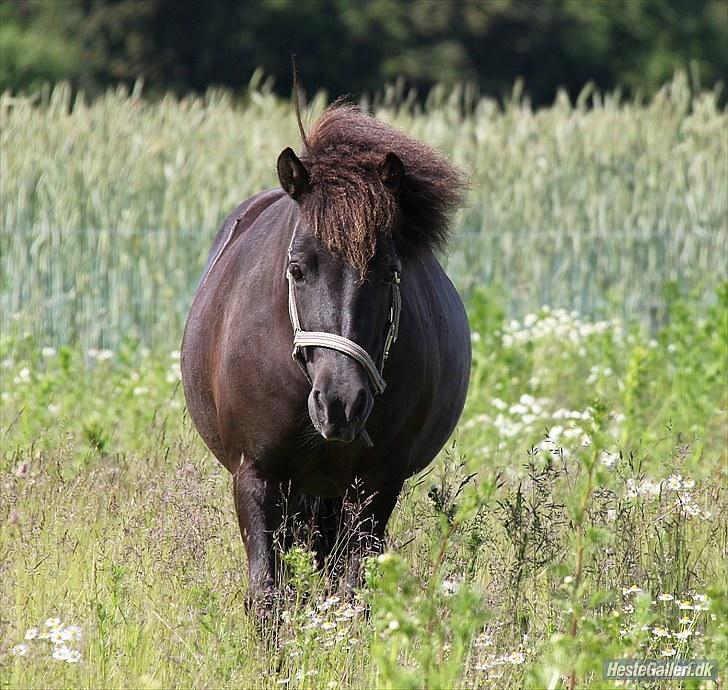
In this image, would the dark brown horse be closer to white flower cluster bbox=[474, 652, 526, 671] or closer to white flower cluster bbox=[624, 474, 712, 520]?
white flower cluster bbox=[474, 652, 526, 671]

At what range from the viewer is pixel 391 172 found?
4.12m

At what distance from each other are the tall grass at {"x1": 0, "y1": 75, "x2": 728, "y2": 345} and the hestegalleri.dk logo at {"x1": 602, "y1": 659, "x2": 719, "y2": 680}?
6284 millimetres

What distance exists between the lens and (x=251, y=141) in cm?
1169

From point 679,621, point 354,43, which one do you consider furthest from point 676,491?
point 354,43

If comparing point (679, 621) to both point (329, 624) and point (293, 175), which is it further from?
point (293, 175)

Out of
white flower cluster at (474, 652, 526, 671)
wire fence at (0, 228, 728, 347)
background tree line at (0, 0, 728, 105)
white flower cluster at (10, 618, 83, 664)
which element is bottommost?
white flower cluster at (474, 652, 526, 671)

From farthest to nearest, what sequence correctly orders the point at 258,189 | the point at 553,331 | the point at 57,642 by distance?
the point at 258,189 < the point at 553,331 < the point at 57,642

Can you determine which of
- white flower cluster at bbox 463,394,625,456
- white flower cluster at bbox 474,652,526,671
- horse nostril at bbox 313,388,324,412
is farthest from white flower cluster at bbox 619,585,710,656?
white flower cluster at bbox 463,394,625,456

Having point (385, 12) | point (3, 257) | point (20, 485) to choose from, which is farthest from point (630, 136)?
point (385, 12)

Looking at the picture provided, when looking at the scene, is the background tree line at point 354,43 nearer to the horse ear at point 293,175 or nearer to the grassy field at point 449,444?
the grassy field at point 449,444

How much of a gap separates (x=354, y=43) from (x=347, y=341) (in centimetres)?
2653

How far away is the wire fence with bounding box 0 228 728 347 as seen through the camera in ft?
33.9

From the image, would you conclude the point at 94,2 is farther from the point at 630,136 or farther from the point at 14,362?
the point at 14,362

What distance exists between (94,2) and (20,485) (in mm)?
26022
